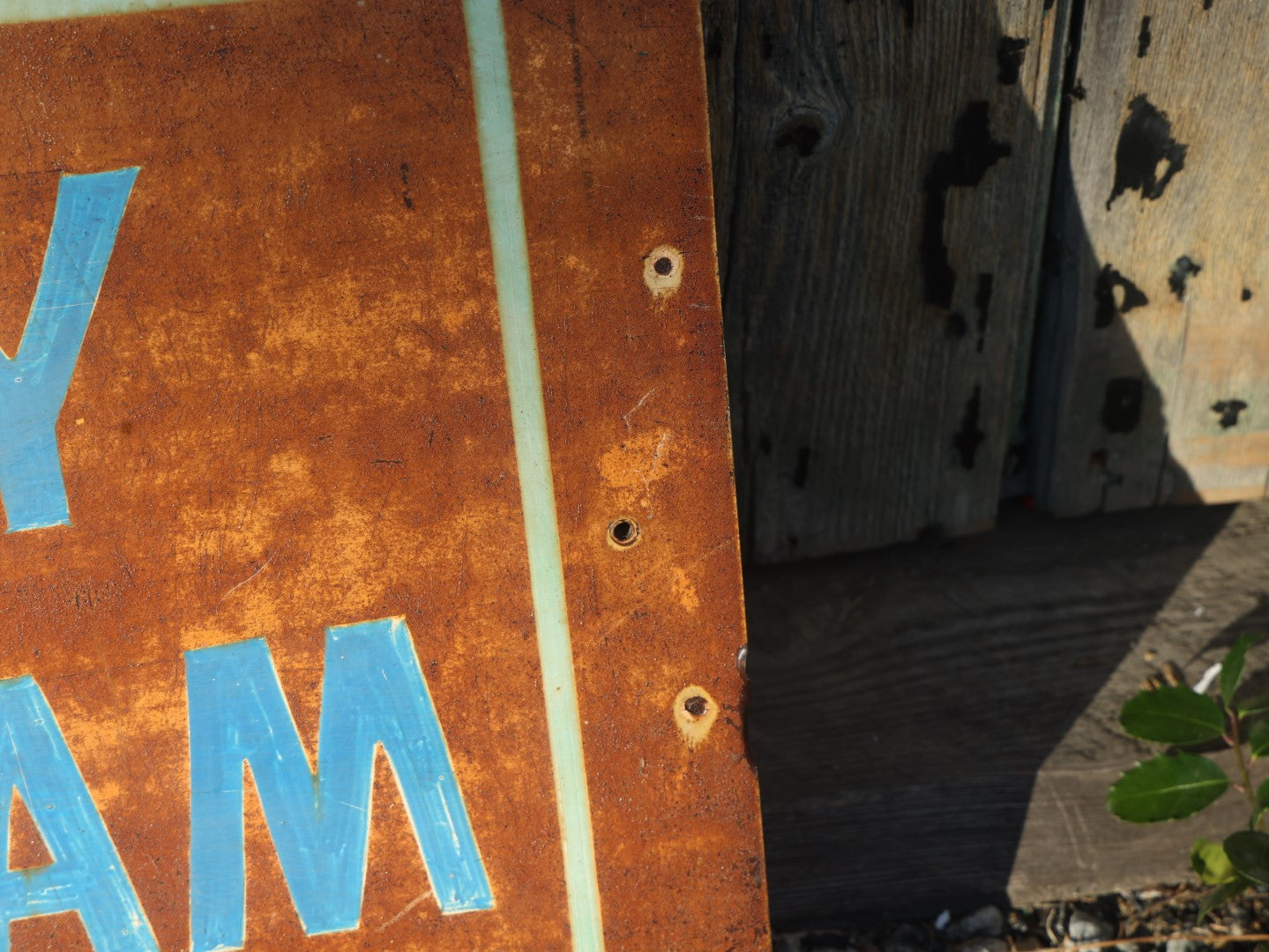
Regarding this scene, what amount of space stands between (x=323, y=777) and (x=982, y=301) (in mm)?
1026

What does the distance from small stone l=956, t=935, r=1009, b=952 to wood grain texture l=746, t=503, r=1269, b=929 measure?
2.0 inches

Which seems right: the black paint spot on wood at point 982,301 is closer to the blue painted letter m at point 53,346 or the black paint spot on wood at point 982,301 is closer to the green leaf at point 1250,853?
the green leaf at point 1250,853

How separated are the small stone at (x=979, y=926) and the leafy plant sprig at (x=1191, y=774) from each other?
0.85 ft

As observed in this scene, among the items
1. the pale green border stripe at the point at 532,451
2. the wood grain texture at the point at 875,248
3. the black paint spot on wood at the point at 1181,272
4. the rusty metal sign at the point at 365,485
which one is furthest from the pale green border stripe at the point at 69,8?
the black paint spot on wood at the point at 1181,272

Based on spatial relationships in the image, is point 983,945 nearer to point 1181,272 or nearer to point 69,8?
point 1181,272

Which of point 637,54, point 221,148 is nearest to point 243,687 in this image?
point 221,148

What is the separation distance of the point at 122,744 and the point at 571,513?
0.53 m

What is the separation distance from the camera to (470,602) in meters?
1.11

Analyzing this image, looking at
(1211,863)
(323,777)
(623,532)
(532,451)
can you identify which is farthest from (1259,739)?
(323,777)

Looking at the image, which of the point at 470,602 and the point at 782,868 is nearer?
the point at 470,602

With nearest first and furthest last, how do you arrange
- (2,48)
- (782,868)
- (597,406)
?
(2,48) < (597,406) < (782,868)

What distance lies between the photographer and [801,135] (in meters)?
1.30

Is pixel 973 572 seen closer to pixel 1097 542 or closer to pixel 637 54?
pixel 1097 542

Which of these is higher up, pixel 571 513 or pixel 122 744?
pixel 571 513
